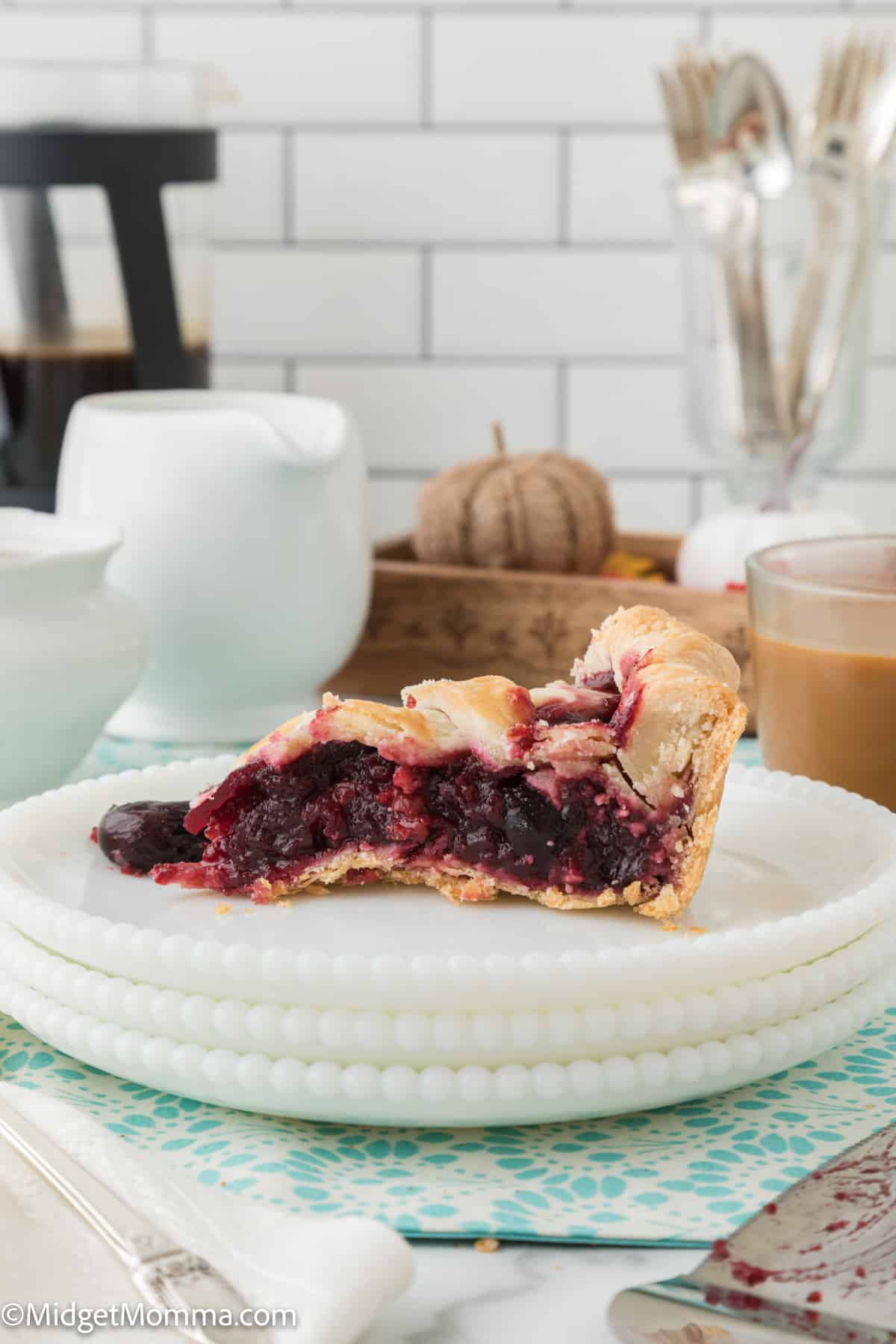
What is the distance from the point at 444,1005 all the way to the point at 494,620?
73cm

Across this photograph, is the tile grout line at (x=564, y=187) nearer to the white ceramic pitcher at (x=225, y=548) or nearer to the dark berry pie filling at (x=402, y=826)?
the white ceramic pitcher at (x=225, y=548)

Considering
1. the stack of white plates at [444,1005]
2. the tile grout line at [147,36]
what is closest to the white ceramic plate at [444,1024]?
the stack of white plates at [444,1005]

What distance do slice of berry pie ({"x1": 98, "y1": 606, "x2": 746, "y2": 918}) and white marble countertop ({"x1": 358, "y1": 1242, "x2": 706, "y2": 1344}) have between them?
0.22 meters

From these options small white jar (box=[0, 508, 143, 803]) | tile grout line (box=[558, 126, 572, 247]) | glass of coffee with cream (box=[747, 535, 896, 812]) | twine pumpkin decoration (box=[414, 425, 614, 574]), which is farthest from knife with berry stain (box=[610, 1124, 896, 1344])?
tile grout line (box=[558, 126, 572, 247])

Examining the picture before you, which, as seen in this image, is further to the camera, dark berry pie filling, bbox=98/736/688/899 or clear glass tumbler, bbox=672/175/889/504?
clear glass tumbler, bbox=672/175/889/504

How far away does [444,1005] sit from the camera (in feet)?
2.03

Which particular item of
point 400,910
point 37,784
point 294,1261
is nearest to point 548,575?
point 37,784

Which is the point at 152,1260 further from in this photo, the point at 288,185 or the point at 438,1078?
the point at 288,185

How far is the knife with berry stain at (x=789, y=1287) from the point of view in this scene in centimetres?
47

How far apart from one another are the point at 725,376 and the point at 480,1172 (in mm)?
1231

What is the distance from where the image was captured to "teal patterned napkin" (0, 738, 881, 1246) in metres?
0.57

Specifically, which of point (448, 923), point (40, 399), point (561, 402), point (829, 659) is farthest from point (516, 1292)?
point (561, 402)

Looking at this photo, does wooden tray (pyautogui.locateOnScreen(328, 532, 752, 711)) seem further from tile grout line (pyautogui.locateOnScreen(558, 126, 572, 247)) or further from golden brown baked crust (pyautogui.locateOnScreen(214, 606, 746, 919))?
tile grout line (pyautogui.locateOnScreen(558, 126, 572, 247))

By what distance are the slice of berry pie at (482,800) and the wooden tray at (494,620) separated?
432mm
